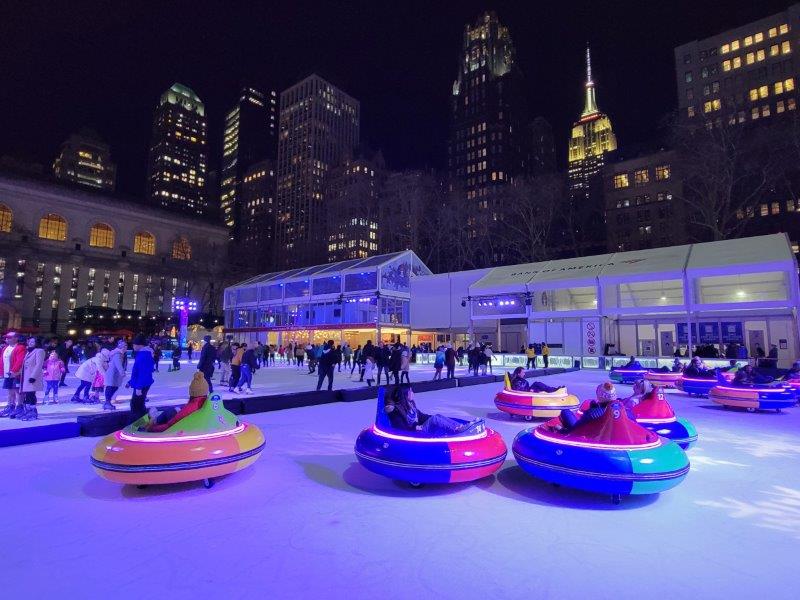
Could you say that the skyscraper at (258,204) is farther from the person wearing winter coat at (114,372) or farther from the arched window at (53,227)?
the person wearing winter coat at (114,372)

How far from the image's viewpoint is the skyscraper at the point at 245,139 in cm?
17338

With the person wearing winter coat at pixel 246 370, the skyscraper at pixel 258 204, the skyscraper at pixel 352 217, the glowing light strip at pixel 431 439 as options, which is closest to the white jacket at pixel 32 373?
the person wearing winter coat at pixel 246 370

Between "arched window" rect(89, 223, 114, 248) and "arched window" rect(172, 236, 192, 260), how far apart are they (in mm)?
9485

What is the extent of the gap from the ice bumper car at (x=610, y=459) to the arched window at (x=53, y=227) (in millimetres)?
83338

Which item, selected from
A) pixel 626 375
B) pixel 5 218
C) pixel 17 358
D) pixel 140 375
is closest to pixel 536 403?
pixel 140 375

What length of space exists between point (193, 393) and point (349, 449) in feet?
8.39

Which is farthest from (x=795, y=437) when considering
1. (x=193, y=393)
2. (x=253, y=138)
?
(x=253, y=138)

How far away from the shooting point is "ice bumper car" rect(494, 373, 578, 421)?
31.0 ft

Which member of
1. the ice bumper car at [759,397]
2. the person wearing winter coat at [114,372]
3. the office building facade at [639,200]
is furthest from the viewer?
the office building facade at [639,200]

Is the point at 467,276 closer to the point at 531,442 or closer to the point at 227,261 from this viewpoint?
the point at 531,442

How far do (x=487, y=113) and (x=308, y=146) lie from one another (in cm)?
4748

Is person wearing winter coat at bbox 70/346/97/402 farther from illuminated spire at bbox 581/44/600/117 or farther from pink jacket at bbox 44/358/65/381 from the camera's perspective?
illuminated spire at bbox 581/44/600/117

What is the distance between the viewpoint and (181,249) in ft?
267

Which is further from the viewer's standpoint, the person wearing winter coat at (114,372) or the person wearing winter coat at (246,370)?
the person wearing winter coat at (246,370)
